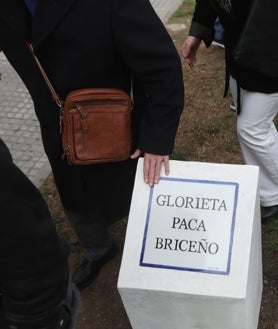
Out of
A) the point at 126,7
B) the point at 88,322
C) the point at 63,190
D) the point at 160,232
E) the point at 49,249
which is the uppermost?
the point at 126,7

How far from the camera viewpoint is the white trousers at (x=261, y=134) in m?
2.44

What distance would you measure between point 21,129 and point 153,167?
236 centimetres

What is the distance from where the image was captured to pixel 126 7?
5.88 feet

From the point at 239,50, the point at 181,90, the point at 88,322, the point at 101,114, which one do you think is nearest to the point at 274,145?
the point at 239,50

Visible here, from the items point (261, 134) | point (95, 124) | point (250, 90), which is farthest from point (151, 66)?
point (261, 134)

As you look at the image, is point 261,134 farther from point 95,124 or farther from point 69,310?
point 69,310

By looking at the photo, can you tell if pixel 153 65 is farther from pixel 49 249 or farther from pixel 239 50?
pixel 49 249

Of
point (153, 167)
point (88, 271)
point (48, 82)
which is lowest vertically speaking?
point (88, 271)

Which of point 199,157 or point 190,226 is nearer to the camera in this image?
point 190,226

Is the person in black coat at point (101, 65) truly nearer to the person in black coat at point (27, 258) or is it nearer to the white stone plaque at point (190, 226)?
the white stone plaque at point (190, 226)

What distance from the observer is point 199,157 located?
138 inches

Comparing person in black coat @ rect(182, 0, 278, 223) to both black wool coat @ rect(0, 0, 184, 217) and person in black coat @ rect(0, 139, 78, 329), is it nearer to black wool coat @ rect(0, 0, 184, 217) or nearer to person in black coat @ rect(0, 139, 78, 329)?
black wool coat @ rect(0, 0, 184, 217)

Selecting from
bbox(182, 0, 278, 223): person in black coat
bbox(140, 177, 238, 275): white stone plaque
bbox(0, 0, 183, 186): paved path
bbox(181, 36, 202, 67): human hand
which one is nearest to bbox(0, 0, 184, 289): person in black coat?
bbox(140, 177, 238, 275): white stone plaque

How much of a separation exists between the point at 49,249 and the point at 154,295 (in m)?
0.79
